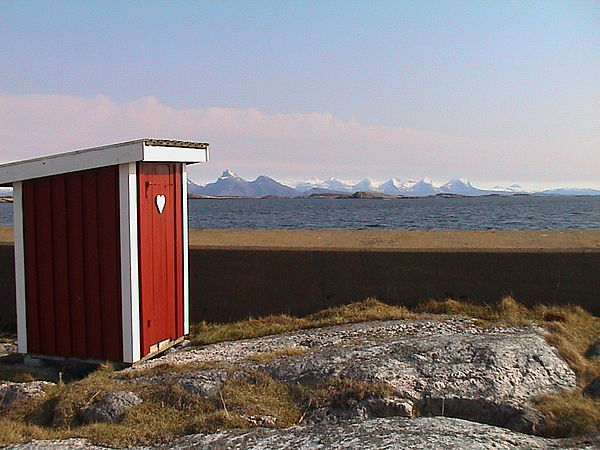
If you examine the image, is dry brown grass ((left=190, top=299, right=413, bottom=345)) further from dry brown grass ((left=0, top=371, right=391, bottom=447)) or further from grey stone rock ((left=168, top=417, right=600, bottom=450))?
grey stone rock ((left=168, top=417, right=600, bottom=450))

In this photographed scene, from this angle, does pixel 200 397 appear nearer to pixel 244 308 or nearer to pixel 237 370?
pixel 237 370

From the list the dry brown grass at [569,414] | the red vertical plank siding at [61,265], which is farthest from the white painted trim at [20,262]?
the dry brown grass at [569,414]

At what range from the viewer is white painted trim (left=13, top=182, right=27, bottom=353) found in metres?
9.43

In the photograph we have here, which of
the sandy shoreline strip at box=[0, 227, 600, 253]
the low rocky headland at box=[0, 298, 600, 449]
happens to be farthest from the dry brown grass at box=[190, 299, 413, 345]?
the sandy shoreline strip at box=[0, 227, 600, 253]

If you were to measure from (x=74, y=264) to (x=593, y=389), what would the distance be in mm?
6699

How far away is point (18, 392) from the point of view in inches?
295

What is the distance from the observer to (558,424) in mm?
6348

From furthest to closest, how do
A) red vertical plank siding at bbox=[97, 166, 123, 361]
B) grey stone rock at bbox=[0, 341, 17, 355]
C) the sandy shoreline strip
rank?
the sandy shoreline strip → grey stone rock at bbox=[0, 341, 17, 355] → red vertical plank siding at bbox=[97, 166, 123, 361]

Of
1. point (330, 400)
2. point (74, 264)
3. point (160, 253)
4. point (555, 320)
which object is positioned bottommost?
point (330, 400)

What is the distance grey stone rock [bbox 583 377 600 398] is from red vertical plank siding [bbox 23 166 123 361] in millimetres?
5818

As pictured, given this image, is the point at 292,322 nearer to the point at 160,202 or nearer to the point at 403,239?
the point at 160,202

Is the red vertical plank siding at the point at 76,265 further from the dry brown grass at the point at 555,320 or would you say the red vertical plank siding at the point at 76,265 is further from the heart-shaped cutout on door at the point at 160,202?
the dry brown grass at the point at 555,320

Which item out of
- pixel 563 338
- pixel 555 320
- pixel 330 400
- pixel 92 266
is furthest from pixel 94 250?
pixel 555 320

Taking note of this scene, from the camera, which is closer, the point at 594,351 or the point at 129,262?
the point at 594,351
